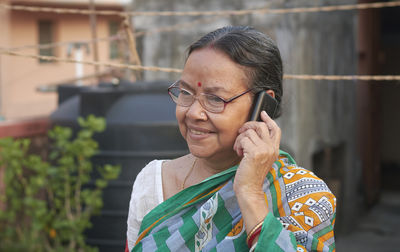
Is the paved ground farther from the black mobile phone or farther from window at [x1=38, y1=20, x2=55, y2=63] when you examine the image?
window at [x1=38, y1=20, x2=55, y2=63]

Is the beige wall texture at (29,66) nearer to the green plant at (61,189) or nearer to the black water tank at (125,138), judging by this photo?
the green plant at (61,189)

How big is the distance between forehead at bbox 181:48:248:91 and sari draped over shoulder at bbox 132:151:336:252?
9.4 inches

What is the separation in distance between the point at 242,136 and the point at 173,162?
0.39m

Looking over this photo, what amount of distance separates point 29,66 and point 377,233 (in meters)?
9.02

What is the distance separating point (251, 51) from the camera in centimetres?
149

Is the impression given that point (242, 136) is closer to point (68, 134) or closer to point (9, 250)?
point (68, 134)

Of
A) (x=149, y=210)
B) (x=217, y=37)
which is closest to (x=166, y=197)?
(x=149, y=210)

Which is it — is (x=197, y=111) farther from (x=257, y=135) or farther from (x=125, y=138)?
(x=125, y=138)

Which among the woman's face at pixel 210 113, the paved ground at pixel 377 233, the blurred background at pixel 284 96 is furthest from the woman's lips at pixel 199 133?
the paved ground at pixel 377 233

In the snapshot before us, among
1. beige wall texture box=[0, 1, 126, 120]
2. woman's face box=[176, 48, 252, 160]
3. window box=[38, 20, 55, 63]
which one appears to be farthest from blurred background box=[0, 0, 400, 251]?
window box=[38, 20, 55, 63]

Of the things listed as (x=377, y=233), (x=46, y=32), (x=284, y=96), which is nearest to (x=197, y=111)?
(x=284, y=96)

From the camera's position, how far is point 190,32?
5.62 meters

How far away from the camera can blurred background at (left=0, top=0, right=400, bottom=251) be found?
4098 mm

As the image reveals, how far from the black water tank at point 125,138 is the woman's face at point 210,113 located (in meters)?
2.51
